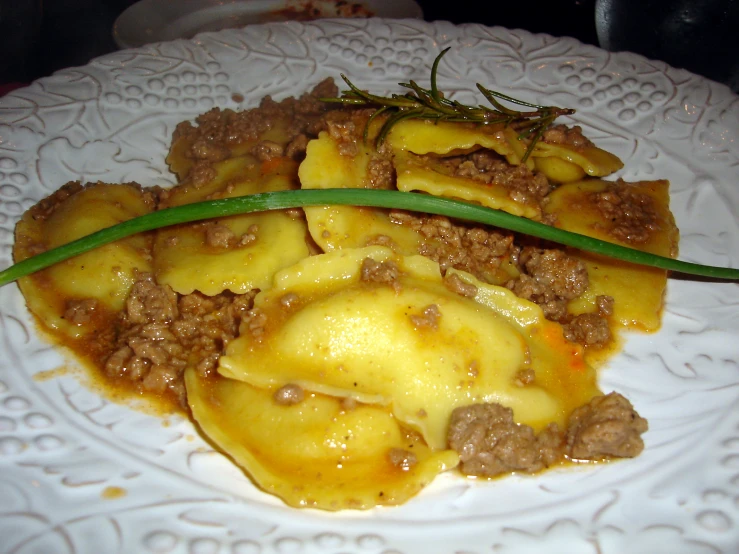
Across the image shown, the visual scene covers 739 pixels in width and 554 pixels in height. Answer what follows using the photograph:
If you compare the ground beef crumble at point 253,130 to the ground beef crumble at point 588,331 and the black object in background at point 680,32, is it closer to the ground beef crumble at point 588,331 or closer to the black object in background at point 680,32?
the ground beef crumble at point 588,331

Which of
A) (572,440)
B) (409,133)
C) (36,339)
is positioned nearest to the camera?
(572,440)

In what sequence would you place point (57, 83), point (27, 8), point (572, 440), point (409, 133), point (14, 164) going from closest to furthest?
1. point (572, 440)
2. point (409, 133)
3. point (14, 164)
4. point (57, 83)
5. point (27, 8)

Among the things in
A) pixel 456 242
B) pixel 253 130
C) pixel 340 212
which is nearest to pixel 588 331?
pixel 456 242

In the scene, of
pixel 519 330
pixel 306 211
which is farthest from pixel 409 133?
pixel 519 330

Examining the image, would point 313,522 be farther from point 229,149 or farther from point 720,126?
point 720,126

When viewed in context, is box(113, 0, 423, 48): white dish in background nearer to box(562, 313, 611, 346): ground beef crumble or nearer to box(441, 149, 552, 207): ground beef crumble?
box(441, 149, 552, 207): ground beef crumble

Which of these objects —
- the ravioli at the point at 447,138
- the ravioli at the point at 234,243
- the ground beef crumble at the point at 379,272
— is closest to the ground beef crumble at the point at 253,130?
the ravioli at the point at 234,243

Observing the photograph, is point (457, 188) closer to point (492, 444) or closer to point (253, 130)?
point (492, 444)

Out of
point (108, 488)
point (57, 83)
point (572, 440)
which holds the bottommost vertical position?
point (572, 440)
